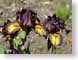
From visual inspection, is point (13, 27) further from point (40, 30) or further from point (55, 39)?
point (55, 39)

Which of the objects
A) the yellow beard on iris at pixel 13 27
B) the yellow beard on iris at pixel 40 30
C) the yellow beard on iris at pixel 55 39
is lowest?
the yellow beard on iris at pixel 55 39

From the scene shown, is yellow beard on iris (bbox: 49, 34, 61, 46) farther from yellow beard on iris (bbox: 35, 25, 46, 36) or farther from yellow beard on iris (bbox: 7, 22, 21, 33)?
yellow beard on iris (bbox: 7, 22, 21, 33)

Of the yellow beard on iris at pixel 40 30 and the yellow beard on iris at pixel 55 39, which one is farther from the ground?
the yellow beard on iris at pixel 40 30

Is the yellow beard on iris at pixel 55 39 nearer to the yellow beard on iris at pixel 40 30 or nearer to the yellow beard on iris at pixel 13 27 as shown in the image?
the yellow beard on iris at pixel 40 30

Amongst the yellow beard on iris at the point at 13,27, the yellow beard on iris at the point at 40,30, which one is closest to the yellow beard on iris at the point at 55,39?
the yellow beard on iris at the point at 40,30

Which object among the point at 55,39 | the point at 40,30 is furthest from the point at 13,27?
the point at 55,39

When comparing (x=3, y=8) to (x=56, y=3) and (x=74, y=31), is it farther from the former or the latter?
(x=74, y=31)

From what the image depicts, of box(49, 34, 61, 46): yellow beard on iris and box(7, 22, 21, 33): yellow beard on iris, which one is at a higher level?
box(7, 22, 21, 33): yellow beard on iris

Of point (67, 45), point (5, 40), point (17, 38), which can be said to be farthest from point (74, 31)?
point (5, 40)

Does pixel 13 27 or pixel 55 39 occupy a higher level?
pixel 13 27

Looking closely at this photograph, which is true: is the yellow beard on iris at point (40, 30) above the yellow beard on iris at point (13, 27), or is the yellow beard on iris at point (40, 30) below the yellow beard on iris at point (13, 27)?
below

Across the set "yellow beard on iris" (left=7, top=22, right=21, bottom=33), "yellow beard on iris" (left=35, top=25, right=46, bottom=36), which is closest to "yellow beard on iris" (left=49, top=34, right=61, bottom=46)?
"yellow beard on iris" (left=35, top=25, right=46, bottom=36)

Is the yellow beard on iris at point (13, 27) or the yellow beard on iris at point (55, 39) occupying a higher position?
the yellow beard on iris at point (13, 27)
